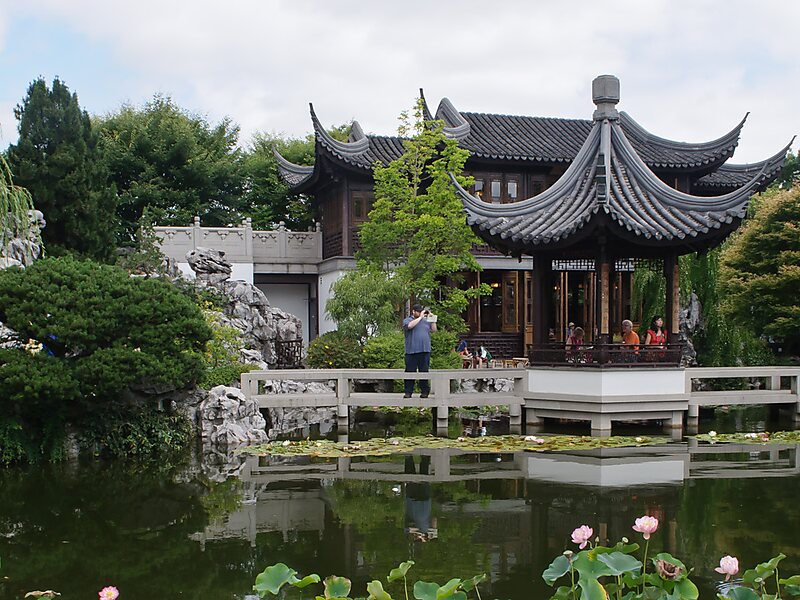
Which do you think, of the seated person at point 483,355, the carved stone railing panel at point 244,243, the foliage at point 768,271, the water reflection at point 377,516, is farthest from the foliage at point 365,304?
the foliage at point 768,271

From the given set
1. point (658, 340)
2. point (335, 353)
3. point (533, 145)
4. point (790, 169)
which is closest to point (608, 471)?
point (658, 340)

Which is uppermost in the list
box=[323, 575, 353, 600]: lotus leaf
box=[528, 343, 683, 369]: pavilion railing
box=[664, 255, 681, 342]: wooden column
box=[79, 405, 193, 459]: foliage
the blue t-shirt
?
box=[664, 255, 681, 342]: wooden column

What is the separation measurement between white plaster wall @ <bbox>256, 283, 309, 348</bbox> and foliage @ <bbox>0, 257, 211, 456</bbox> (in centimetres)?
1162

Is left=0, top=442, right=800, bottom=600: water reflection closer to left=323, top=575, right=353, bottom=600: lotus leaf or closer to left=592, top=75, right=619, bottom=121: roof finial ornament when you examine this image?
left=323, top=575, right=353, bottom=600: lotus leaf

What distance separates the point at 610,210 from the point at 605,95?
7.85 ft

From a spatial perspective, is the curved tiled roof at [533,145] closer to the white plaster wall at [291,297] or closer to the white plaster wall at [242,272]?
the white plaster wall at [242,272]

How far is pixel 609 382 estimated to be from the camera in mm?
11133

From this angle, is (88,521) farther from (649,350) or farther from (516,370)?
(649,350)

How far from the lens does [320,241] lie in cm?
2119

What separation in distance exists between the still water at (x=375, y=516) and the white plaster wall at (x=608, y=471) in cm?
3

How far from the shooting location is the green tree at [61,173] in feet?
52.3

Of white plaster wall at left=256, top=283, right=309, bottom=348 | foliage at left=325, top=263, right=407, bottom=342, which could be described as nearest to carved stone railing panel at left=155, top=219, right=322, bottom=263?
white plaster wall at left=256, top=283, right=309, bottom=348

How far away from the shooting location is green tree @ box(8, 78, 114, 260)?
16.0m

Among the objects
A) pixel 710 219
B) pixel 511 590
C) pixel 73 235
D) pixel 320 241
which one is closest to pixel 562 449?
pixel 710 219
